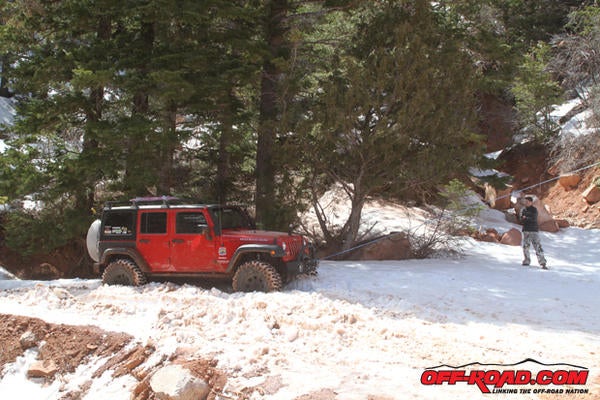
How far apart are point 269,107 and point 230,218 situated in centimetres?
525

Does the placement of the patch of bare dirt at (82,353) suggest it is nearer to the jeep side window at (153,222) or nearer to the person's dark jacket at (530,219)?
the jeep side window at (153,222)

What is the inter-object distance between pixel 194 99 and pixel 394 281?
677cm

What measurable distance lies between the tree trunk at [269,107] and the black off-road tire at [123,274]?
4.34m

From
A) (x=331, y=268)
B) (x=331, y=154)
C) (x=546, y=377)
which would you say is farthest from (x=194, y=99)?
(x=546, y=377)

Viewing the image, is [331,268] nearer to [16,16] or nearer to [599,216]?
[16,16]

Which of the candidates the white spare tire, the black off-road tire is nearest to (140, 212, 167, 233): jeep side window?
the black off-road tire

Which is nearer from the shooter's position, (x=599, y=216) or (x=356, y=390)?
(x=356, y=390)

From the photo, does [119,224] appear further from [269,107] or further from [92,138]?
[269,107]

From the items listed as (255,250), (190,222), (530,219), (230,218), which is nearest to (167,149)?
(230,218)

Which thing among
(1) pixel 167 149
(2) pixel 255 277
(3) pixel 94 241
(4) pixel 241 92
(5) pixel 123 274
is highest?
(4) pixel 241 92

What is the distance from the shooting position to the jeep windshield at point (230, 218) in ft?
29.7

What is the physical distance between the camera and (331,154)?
502 inches

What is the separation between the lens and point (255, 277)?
8555 mm

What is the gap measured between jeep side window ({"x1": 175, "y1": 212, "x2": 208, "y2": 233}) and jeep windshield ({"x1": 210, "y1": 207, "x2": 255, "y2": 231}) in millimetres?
231
